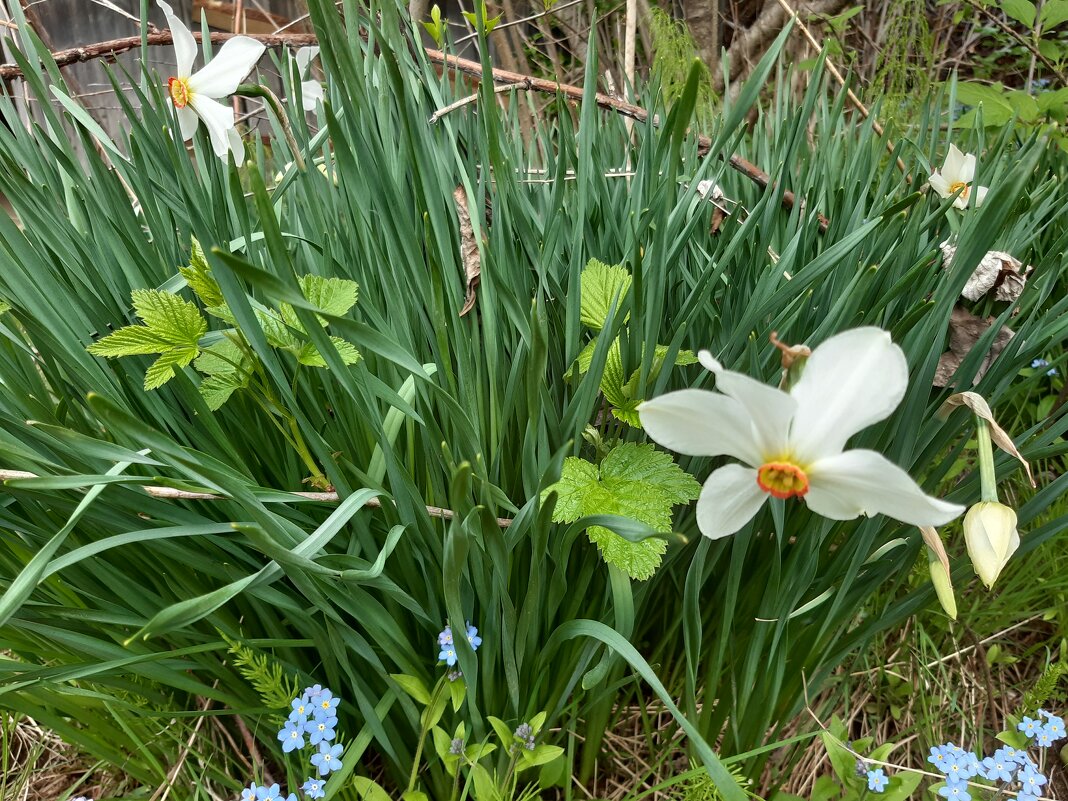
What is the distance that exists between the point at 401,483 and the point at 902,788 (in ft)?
2.54

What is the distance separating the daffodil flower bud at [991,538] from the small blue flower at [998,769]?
0.38m

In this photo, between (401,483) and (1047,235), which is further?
(1047,235)

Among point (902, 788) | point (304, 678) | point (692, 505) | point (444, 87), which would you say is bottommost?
point (902, 788)

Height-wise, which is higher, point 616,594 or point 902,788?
point 616,594

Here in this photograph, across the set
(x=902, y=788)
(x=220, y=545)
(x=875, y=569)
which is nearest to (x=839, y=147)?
(x=875, y=569)

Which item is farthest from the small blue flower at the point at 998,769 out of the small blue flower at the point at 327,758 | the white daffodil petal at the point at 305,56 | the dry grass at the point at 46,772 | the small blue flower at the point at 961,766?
the white daffodil petal at the point at 305,56

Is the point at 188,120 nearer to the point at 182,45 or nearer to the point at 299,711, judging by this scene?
the point at 182,45

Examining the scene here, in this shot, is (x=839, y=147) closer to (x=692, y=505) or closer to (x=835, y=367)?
(x=692, y=505)

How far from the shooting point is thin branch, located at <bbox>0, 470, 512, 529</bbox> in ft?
2.20

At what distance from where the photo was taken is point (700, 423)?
542mm

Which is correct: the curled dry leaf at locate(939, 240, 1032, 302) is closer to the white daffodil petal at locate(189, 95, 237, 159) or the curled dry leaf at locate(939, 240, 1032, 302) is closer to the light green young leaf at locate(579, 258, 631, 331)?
the light green young leaf at locate(579, 258, 631, 331)

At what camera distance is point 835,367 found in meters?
0.52

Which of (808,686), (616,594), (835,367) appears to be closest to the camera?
(835,367)

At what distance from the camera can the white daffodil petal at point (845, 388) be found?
50 cm
